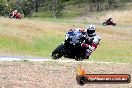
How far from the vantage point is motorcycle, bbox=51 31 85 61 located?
20484mm

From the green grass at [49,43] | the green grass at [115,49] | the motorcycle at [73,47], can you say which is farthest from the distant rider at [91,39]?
the green grass at [115,49]

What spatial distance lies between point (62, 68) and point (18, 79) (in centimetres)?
334

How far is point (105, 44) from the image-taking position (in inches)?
1806

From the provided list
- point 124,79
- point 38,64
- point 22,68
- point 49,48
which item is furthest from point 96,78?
point 49,48

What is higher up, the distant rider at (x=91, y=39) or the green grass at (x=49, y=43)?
the distant rider at (x=91, y=39)

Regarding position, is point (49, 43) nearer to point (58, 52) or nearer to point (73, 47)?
point (58, 52)

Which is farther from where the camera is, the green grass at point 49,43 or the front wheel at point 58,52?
the green grass at point 49,43

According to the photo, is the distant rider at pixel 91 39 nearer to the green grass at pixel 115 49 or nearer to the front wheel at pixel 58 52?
the front wheel at pixel 58 52

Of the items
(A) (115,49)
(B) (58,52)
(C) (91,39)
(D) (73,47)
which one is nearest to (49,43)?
(A) (115,49)

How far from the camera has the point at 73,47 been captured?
21.1 meters

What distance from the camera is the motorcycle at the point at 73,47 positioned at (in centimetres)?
2048

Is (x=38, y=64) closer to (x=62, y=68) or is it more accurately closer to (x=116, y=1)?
(x=62, y=68)

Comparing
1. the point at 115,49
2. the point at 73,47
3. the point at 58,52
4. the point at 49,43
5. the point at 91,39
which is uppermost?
the point at 91,39

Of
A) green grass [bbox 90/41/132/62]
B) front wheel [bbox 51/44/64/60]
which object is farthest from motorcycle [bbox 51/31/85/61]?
green grass [bbox 90/41/132/62]
